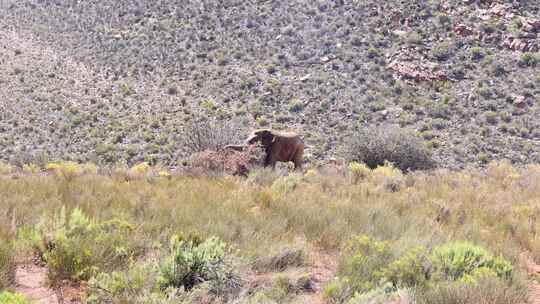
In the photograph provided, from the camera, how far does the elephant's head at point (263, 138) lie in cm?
1620

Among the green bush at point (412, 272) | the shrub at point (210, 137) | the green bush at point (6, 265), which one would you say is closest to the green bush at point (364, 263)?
the green bush at point (412, 272)

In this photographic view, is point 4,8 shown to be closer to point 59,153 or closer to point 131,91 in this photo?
point 131,91

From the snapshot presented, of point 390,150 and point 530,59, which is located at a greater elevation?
point 530,59

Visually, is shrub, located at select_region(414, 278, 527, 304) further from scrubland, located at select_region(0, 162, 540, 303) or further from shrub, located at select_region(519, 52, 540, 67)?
shrub, located at select_region(519, 52, 540, 67)

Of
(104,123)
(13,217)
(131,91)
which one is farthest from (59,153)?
(13,217)

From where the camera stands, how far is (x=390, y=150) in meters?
20.1

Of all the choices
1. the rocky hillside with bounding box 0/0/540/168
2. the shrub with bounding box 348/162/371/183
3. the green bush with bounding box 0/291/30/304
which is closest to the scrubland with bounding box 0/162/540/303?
the green bush with bounding box 0/291/30/304

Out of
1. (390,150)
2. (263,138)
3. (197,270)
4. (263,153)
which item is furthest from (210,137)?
(197,270)

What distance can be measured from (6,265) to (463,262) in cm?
402

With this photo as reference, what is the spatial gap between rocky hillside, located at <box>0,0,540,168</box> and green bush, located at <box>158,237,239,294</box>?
17.7 metres

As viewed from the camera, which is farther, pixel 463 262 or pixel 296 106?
pixel 296 106

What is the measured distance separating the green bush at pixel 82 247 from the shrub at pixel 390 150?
15836 mm

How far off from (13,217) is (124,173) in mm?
6055

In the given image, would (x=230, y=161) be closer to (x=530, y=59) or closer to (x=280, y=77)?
(x=280, y=77)
